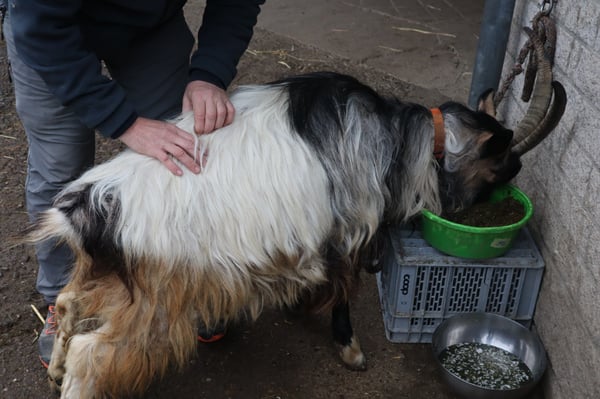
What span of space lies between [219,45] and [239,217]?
765 mm

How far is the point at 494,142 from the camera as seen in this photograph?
2729mm

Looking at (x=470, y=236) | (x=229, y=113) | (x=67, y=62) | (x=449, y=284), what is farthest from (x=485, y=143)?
(x=67, y=62)

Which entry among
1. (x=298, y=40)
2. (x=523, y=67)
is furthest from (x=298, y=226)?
(x=298, y=40)

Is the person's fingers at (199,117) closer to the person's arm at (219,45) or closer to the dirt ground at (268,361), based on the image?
the person's arm at (219,45)

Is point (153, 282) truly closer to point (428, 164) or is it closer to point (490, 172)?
point (428, 164)

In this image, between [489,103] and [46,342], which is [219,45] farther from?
[46,342]

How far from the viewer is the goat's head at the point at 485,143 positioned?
2752mm

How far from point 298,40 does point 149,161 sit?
3932 millimetres

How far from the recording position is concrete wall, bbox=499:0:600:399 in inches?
102

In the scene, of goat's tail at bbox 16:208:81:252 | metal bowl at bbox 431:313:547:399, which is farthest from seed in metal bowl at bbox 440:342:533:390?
goat's tail at bbox 16:208:81:252

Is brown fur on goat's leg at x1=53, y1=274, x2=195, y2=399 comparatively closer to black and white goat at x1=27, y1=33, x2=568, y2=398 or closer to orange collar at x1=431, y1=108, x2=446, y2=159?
black and white goat at x1=27, y1=33, x2=568, y2=398

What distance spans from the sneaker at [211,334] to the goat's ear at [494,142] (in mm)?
1299

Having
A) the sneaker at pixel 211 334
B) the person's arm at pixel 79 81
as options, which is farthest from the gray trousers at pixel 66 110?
the sneaker at pixel 211 334

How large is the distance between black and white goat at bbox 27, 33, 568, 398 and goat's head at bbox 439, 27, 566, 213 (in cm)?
1
